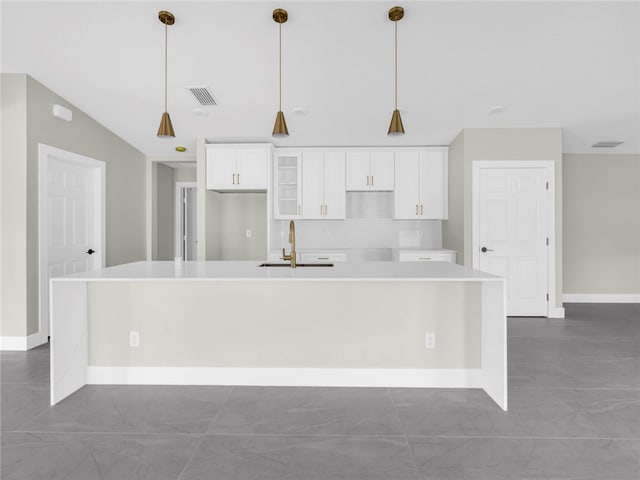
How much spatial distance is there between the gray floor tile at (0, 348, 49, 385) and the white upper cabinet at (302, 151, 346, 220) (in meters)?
3.36

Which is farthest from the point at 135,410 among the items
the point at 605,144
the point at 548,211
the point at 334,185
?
the point at 605,144

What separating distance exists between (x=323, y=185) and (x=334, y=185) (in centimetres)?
16

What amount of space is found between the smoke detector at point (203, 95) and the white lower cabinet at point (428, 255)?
3008 millimetres

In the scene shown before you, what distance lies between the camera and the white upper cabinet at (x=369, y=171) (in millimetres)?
5504

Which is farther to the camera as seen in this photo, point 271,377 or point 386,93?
point 386,93

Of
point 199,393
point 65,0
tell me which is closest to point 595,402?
point 199,393

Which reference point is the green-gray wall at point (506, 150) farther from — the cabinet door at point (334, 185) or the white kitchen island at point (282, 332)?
the white kitchen island at point (282, 332)

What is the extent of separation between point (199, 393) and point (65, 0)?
10.1 feet

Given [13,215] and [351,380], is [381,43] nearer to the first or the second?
[351,380]

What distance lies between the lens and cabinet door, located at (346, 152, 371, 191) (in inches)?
217

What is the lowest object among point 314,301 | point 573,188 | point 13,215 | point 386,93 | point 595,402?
point 595,402

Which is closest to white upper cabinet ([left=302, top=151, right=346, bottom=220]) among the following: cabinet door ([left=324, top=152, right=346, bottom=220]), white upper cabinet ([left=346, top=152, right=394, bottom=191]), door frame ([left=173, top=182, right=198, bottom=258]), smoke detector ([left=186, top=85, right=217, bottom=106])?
cabinet door ([left=324, top=152, right=346, bottom=220])

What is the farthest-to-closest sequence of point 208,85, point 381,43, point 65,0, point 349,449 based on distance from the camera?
point 208,85, point 381,43, point 65,0, point 349,449

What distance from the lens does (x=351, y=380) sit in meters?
2.80
